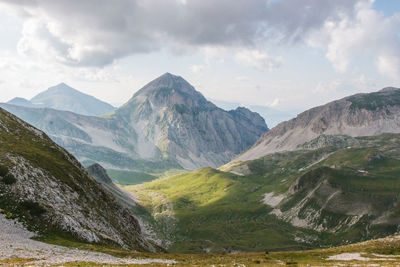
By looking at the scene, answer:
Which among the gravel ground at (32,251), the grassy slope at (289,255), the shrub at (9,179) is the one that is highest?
the shrub at (9,179)

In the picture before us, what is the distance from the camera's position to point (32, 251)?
43750 millimetres

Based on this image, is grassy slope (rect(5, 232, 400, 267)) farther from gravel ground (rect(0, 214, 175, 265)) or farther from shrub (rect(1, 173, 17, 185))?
shrub (rect(1, 173, 17, 185))

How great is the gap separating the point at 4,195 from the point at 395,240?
87.6 meters

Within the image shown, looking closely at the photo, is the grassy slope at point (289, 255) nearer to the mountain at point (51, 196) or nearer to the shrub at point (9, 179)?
the mountain at point (51, 196)

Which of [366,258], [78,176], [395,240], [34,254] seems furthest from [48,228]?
[395,240]

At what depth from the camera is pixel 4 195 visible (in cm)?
5731

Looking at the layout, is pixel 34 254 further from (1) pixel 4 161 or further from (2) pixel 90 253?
(1) pixel 4 161

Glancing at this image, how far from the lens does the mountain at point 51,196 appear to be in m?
58.4

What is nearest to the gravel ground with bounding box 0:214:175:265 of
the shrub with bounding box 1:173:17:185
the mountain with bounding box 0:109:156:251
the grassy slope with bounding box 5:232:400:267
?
the mountain with bounding box 0:109:156:251

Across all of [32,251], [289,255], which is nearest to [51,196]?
[32,251]

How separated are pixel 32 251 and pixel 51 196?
26226 millimetres

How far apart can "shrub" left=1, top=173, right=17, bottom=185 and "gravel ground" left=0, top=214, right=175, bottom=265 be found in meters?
9.96

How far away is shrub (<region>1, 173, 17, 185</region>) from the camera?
2369 inches

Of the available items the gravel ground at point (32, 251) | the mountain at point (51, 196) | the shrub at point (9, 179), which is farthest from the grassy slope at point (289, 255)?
the shrub at point (9, 179)
